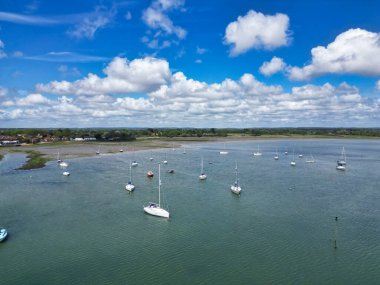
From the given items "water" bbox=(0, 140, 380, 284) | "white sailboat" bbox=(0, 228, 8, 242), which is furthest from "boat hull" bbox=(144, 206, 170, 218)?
"white sailboat" bbox=(0, 228, 8, 242)

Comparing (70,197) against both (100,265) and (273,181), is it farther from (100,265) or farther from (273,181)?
(273,181)

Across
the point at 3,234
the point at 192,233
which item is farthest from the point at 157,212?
the point at 3,234

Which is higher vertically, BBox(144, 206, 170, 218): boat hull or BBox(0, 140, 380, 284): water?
BBox(144, 206, 170, 218): boat hull

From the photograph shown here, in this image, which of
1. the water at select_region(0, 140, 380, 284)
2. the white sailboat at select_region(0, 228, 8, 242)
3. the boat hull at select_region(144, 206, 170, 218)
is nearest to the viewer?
the water at select_region(0, 140, 380, 284)

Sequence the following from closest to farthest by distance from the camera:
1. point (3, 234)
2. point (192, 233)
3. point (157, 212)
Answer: point (3, 234), point (192, 233), point (157, 212)

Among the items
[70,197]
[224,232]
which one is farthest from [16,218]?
[224,232]

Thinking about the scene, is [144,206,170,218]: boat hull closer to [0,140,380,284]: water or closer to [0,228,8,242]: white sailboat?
[0,140,380,284]: water

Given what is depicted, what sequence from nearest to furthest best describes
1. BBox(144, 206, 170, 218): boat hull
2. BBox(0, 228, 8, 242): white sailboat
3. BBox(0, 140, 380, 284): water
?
BBox(0, 140, 380, 284): water
BBox(0, 228, 8, 242): white sailboat
BBox(144, 206, 170, 218): boat hull

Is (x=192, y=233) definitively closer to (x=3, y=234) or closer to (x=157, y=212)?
(x=157, y=212)
